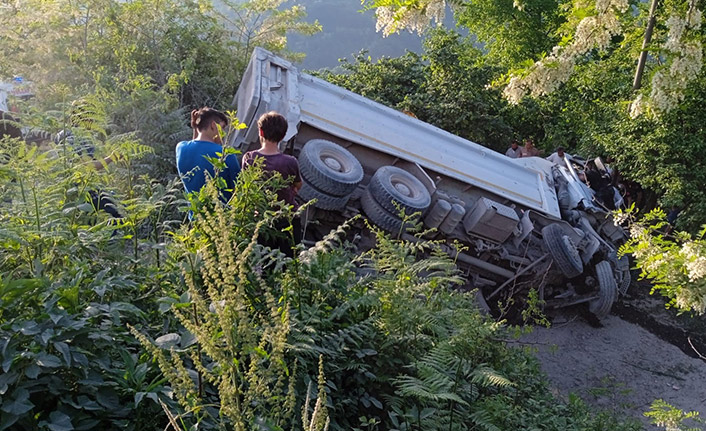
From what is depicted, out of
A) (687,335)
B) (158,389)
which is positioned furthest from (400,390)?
(687,335)

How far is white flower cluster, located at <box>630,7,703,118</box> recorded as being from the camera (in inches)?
→ 223

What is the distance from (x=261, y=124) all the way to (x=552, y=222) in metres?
4.98

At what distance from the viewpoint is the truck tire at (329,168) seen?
6281mm

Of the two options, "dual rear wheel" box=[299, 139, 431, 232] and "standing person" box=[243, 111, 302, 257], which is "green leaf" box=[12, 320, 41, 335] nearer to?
"standing person" box=[243, 111, 302, 257]

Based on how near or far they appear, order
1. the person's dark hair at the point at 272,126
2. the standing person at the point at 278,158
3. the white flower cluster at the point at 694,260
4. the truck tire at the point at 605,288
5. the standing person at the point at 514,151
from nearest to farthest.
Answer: the white flower cluster at the point at 694,260
the standing person at the point at 278,158
the person's dark hair at the point at 272,126
the truck tire at the point at 605,288
the standing person at the point at 514,151

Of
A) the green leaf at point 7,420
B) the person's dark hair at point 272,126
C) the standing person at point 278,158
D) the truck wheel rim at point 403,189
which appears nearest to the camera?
the green leaf at point 7,420

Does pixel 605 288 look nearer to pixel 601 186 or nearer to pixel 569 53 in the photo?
pixel 601 186

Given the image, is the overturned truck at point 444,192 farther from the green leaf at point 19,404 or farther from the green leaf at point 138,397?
the green leaf at point 19,404

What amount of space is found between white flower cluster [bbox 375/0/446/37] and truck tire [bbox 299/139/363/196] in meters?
1.78

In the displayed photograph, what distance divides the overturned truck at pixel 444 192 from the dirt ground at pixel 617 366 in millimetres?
458

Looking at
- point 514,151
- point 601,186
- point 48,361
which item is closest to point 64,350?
point 48,361

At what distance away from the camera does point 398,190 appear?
6.75 metres

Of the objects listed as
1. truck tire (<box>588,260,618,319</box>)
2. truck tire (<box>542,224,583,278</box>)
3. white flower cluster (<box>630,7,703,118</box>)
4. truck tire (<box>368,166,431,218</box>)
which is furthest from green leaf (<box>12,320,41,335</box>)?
truck tire (<box>588,260,618,319</box>)

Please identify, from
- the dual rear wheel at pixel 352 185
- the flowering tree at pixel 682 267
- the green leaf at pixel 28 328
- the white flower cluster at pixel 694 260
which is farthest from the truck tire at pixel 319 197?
the green leaf at pixel 28 328
